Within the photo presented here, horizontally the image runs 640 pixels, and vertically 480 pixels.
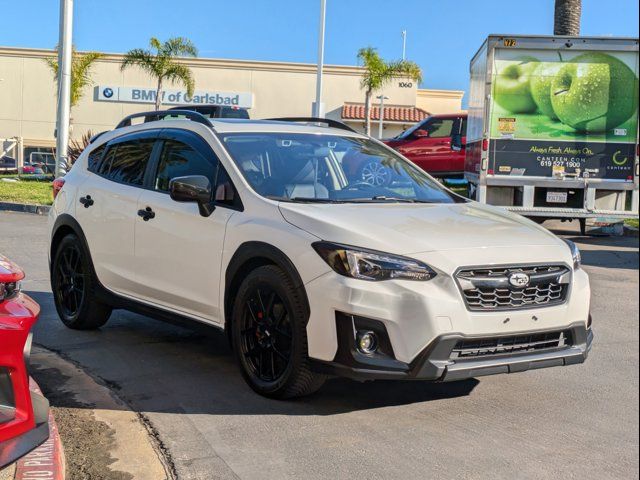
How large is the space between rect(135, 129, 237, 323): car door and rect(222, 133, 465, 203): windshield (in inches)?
9.5

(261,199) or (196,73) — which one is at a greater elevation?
(196,73)

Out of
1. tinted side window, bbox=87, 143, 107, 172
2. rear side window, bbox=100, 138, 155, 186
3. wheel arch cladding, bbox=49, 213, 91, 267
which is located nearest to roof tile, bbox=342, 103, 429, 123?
tinted side window, bbox=87, 143, 107, 172

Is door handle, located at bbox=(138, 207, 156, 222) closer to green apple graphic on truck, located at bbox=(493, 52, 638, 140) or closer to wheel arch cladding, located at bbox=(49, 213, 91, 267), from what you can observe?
wheel arch cladding, located at bbox=(49, 213, 91, 267)

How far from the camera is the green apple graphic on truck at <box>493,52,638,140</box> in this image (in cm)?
1420

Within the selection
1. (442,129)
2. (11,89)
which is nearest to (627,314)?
(442,129)

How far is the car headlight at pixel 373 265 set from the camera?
443cm

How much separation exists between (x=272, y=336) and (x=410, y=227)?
1033mm

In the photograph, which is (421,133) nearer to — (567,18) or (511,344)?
(567,18)

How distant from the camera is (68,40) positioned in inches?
801

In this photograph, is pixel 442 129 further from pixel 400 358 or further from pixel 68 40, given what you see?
pixel 400 358

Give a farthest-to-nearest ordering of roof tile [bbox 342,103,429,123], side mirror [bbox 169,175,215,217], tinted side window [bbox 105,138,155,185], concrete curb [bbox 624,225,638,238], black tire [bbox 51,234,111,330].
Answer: roof tile [bbox 342,103,429,123]
concrete curb [bbox 624,225,638,238]
black tire [bbox 51,234,111,330]
tinted side window [bbox 105,138,155,185]
side mirror [bbox 169,175,215,217]

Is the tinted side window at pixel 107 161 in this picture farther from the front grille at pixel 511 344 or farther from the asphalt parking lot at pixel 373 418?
the front grille at pixel 511 344

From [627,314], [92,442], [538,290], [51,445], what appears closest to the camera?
[51,445]

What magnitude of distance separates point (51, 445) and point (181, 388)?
1416mm
